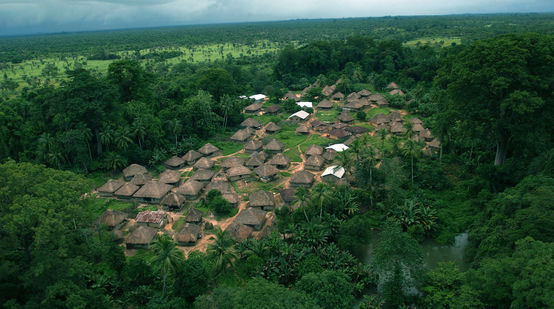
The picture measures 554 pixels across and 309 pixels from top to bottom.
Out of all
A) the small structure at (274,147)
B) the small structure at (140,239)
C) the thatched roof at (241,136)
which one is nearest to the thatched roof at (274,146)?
the small structure at (274,147)

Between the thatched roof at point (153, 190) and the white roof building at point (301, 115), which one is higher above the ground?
the white roof building at point (301, 115)

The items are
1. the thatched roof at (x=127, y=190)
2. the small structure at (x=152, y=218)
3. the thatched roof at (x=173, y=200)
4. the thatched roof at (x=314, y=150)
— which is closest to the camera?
the small structure at (x=152, y=218)

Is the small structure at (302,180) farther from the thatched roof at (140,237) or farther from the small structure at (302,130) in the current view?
the small structure at (302,130)

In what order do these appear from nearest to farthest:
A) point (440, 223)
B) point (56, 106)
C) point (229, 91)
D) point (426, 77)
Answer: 1. point (440, 223)
2. point (56, 106)
3. point (229, 91)
4. point (426, 77)

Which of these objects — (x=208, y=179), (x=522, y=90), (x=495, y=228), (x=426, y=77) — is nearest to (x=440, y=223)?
(x=495, y=228)

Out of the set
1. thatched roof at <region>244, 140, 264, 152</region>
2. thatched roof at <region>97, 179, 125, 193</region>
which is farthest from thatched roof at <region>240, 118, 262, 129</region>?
thatched roof at <region>97, 179, 125, 193</region>

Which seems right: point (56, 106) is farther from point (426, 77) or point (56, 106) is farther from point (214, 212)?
point (426, 77)

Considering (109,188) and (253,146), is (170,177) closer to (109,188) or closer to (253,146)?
(109,188)
